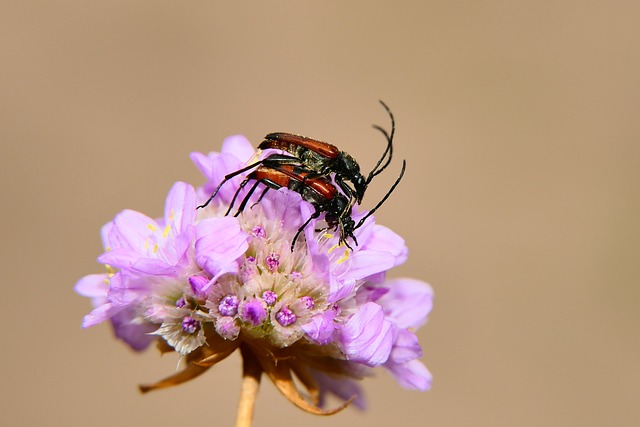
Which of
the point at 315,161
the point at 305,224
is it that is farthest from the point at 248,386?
the point at 315,161

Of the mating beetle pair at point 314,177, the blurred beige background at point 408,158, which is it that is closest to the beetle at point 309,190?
the mating beetle pair at point 314,177

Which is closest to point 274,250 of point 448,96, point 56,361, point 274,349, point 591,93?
point 274,349

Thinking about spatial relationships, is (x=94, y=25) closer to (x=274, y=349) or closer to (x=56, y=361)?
(x=56, y=361)

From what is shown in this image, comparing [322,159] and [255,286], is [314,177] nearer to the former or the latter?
[322,159]

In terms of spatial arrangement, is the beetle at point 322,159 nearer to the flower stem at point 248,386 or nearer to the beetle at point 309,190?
the beetle at point 309,190

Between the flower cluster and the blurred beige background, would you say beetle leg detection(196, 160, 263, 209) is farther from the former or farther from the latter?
the blurred beige background
